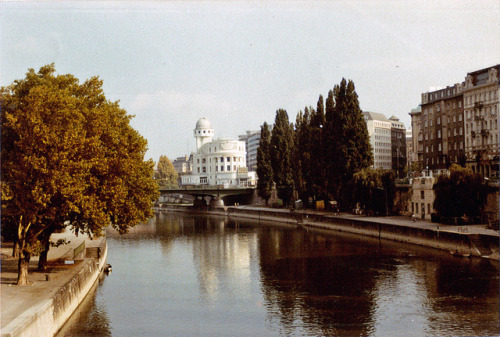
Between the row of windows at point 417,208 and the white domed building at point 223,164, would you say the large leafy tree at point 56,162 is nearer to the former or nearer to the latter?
the row of windows at point 417,208

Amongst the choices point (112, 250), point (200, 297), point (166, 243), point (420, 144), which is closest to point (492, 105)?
point (420, 144)

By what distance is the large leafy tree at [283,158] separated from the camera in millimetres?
107688

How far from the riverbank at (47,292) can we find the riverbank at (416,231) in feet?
104

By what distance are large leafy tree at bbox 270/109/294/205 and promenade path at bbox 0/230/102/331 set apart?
207 feet

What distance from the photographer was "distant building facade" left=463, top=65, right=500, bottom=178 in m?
92.6

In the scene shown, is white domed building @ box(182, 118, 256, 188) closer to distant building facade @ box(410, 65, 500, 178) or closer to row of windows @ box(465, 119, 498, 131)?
distant building facade @ box(410, 65, 500, 178)

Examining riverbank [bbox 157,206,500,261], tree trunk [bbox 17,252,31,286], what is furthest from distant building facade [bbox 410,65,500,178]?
tree trunk [bbox 17,252,31,286]

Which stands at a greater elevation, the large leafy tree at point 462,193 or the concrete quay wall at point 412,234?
the large leafy tree at point 462,193

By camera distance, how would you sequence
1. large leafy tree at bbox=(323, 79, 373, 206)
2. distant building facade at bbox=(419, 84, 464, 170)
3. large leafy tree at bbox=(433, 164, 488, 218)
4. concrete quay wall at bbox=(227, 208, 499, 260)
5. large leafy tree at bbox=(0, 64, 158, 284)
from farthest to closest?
distant building facade at bbox=(419, 84, 464, 170), large leafy tree at bbox=(323, 79, 373, 206), large leafy tree at bbox=(433, 164, 488, 218), concrete quay wall at bbox=(227, 208, 499, 260), large leafy tree at bbox=(0, 64, 158, 284)

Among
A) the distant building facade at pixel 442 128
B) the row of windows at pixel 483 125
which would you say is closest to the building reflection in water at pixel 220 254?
the row of windows at pixel 483 125

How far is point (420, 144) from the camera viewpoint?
124 m

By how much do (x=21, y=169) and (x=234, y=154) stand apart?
14311 centimetres

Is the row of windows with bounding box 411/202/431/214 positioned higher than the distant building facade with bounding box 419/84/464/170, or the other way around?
the distant building facade with bounding box 419/84/464/170

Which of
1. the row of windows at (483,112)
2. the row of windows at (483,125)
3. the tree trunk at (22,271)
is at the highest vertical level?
the row of windows at (483,112)
